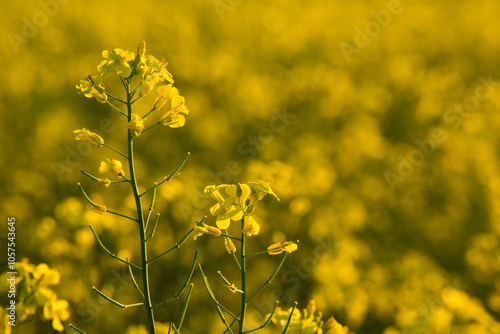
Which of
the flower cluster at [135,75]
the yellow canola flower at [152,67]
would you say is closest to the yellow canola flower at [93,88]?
the flower cluster at [135,75]

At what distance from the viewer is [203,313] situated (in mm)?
3600

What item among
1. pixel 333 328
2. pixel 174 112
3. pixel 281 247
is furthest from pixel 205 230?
pixel 333 328

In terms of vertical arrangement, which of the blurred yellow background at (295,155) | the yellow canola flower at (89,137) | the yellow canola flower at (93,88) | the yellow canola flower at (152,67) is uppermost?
the yellow canola flower at (152,67)

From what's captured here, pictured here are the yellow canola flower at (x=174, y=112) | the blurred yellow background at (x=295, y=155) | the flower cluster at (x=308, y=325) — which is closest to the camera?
the yellow canola flower at (x=174, y=112)

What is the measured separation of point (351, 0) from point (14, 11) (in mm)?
6064

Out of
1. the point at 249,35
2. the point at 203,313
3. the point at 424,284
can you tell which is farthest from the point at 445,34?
the point at 203,313

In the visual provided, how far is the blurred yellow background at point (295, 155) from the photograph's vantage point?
3.45 metres

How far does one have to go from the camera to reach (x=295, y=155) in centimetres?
482

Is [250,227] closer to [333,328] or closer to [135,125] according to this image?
[135,125]

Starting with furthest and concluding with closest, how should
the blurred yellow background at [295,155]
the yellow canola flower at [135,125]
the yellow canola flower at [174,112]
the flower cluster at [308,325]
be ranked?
the blurred yellow background at [295,155]
the flower cluster at [308,325]
the yellow canola flower at [174,112]
the yellow canola flower at [135,125]

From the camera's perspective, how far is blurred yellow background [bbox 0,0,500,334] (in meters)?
3.45

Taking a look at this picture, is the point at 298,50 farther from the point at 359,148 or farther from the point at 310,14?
the point at 359,148

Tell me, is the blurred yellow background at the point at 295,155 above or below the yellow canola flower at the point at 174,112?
below

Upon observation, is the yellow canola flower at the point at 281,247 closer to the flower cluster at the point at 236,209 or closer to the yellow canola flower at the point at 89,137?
the flower cluster at the point at 236,209
